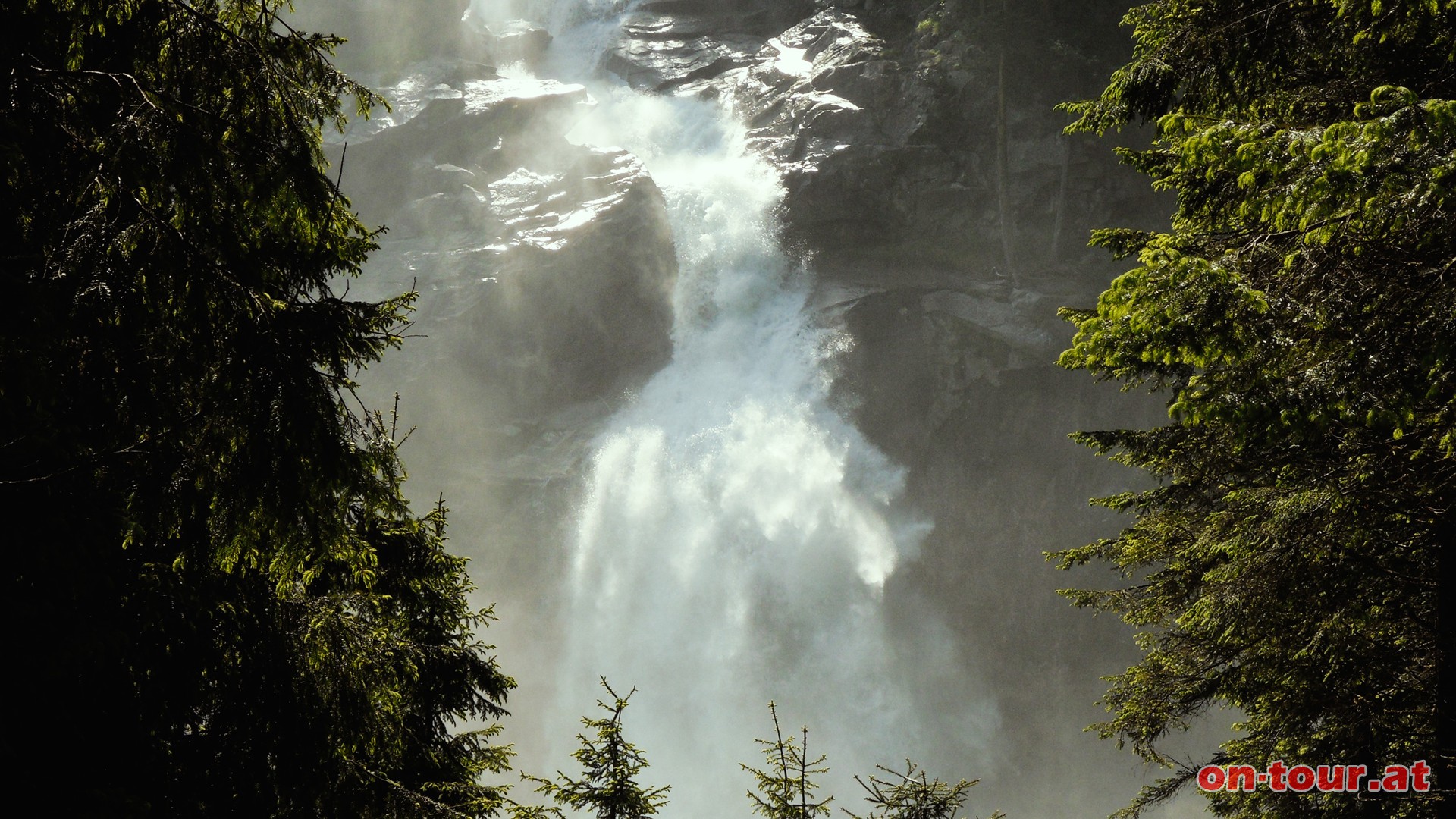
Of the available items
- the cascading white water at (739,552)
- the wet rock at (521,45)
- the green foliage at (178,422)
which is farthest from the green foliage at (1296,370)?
the wet rock at (521,45)

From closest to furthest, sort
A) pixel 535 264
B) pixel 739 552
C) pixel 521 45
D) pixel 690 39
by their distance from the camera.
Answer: pixel 739 552 → pixel 535 264 → pixel 690 39 → pixel 521 45

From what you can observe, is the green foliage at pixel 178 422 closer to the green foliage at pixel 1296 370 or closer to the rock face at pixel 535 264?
the green foliage at pixel 1296 370

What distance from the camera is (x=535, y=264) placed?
30156 mm

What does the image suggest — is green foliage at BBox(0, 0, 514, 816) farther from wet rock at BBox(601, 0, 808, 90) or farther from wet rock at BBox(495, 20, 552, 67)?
wet rock at BBox(495, 20, 552, 67)

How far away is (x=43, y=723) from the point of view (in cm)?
235

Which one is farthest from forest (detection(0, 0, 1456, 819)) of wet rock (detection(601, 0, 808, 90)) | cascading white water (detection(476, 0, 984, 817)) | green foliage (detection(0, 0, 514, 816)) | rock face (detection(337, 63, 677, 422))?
wet rock (detection(601, 0, 808, 90))

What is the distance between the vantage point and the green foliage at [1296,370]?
2.79 meters

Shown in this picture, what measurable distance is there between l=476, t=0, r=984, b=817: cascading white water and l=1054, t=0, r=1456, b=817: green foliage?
17.7m

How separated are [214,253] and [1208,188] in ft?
16.0

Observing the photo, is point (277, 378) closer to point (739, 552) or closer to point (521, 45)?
point (739, 552)

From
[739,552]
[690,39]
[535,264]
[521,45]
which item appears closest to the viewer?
[739,552]

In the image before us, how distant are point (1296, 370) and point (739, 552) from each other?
911 inches

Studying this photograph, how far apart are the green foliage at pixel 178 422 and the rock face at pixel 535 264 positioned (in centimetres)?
2741

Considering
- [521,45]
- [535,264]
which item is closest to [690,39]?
[521,45]
